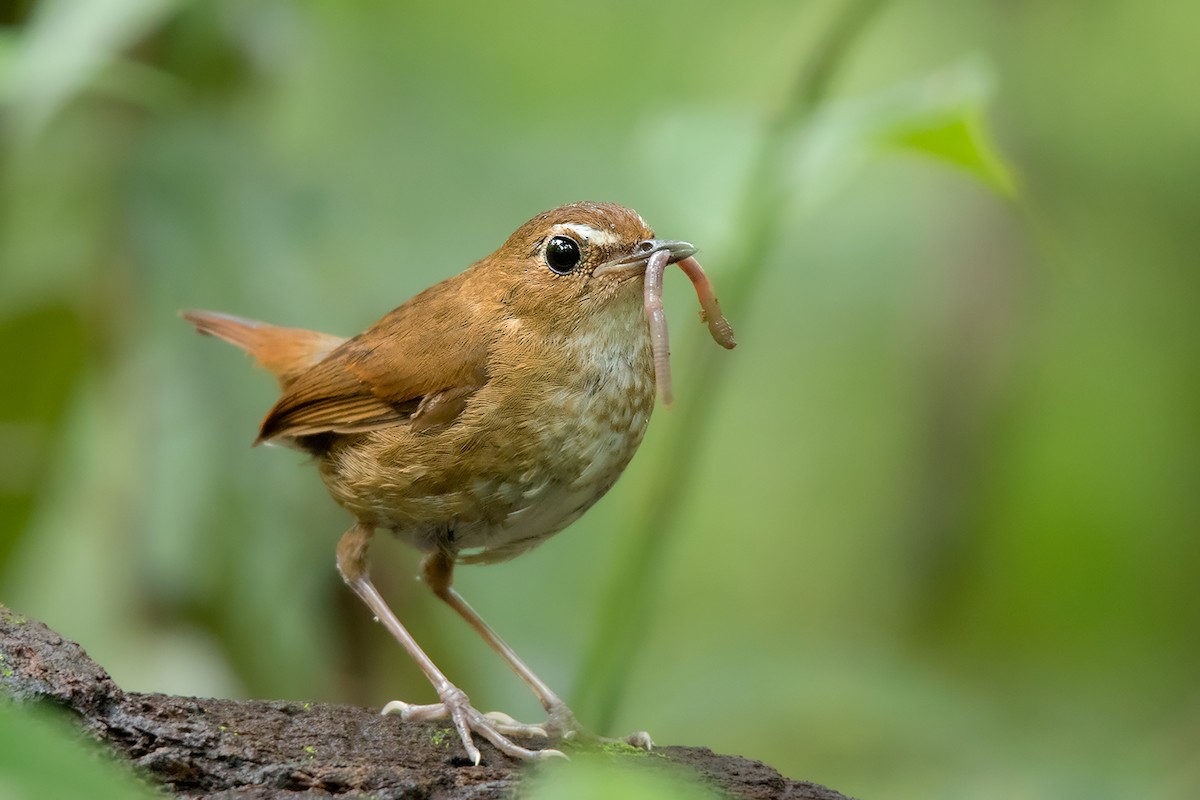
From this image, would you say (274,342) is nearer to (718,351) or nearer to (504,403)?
(504,403)

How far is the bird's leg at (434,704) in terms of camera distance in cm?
307

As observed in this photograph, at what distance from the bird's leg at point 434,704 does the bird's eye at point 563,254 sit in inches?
37.7

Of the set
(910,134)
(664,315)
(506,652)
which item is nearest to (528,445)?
(664,315)

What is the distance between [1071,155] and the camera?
6.94 metres

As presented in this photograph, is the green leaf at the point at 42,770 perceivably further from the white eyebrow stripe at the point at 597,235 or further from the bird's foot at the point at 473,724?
the white eyebrow stripe at the point at 597,235

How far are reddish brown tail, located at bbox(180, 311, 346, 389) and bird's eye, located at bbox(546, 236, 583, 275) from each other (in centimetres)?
111

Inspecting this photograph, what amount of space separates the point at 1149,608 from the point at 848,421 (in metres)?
2.71

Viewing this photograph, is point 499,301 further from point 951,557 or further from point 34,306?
point 951,557

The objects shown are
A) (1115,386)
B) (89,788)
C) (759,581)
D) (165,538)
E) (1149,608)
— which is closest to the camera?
(89,788)

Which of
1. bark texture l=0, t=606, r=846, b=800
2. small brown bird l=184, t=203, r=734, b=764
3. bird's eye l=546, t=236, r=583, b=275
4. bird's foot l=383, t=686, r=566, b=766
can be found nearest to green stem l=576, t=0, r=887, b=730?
small brown bird l=184, t=203, r=734, b=764

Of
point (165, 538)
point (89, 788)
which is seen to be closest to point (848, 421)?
point (165, 538)

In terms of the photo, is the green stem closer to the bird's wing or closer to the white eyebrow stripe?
the white eyebrow stripe

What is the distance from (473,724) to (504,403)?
820 mm

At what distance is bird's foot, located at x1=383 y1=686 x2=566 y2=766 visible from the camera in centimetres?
304
